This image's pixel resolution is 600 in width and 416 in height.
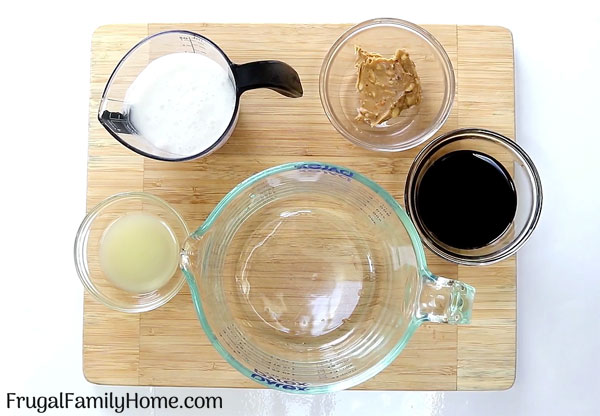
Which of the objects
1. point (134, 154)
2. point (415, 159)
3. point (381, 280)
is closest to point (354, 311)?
point (381, 280)

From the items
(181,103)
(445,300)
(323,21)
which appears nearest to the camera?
(445,300)

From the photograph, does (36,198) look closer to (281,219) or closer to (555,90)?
(281,219)

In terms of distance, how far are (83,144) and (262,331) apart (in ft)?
1.36

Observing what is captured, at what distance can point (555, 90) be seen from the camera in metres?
0.91

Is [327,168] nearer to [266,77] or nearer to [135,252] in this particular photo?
[266,77]

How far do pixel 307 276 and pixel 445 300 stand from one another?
225mm

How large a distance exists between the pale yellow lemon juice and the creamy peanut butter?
12.2 inches

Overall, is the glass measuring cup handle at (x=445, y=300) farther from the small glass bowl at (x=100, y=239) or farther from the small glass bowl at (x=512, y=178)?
the small glass bowl at (x=100, y=239)

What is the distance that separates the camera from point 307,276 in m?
0.80

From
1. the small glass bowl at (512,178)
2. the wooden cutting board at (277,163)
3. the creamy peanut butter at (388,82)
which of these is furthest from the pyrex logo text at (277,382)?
the creamy peanut butter at (388,82)

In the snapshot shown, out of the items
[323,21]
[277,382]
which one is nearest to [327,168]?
[277,382]

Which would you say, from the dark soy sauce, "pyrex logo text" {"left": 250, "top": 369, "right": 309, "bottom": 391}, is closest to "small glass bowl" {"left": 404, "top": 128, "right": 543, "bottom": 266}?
the dark soy sauce

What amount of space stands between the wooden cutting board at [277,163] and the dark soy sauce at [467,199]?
3cm

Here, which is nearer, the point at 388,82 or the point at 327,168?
the point at 327,168
